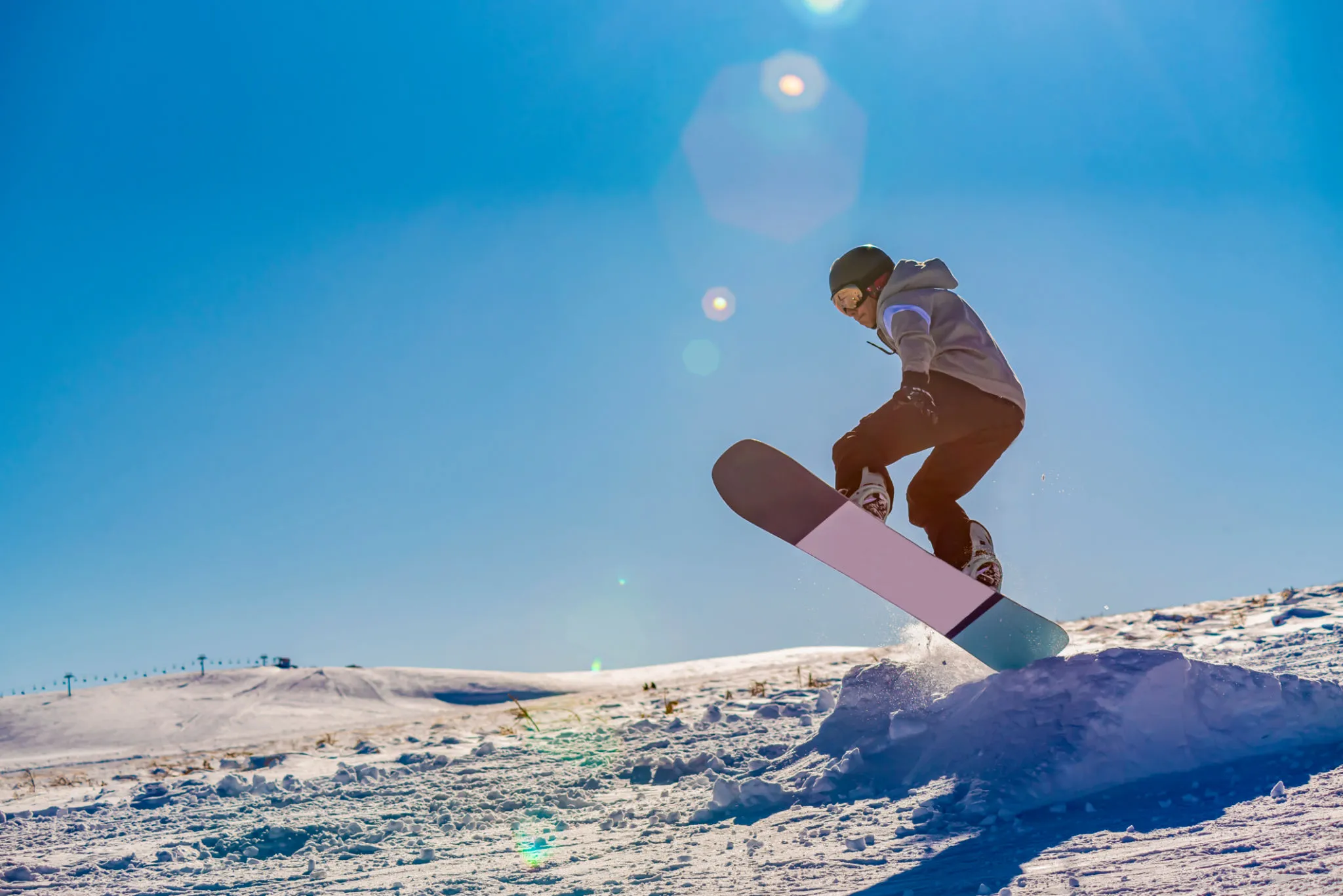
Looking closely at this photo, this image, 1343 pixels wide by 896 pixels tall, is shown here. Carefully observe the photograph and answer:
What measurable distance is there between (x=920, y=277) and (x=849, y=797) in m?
2.22

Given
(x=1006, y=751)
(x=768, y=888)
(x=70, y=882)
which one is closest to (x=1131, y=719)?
(x=1006, y=751)

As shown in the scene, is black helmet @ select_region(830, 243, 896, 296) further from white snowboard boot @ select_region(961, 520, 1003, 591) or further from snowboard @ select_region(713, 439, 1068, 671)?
white snowboard boot @ select_region(961, 520, 1003, 591)

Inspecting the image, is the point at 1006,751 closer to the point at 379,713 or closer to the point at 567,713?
the point at 567,713

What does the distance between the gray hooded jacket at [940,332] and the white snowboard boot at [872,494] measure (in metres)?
0.48

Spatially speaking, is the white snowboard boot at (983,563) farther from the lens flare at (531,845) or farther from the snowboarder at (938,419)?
the lens flare at (531,845)

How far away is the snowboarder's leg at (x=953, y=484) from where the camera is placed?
3.40 meters

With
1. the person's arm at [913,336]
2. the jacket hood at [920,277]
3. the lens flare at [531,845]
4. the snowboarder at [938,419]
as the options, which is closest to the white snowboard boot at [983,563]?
the snowboarder at [938,419]

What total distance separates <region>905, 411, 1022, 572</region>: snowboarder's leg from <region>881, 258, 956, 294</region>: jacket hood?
0.68 metres

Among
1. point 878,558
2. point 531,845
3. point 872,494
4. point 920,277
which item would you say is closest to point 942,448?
point 872,494

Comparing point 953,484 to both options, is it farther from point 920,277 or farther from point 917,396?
point 920,277

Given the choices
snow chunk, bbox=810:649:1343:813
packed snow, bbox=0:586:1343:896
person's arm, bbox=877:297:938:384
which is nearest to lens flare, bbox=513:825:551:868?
packed snow, bbox=0:586:1343:896

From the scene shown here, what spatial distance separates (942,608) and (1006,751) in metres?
0.60

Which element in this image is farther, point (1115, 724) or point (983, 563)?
point (983, 563)

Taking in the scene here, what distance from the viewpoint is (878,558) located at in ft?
10.4
